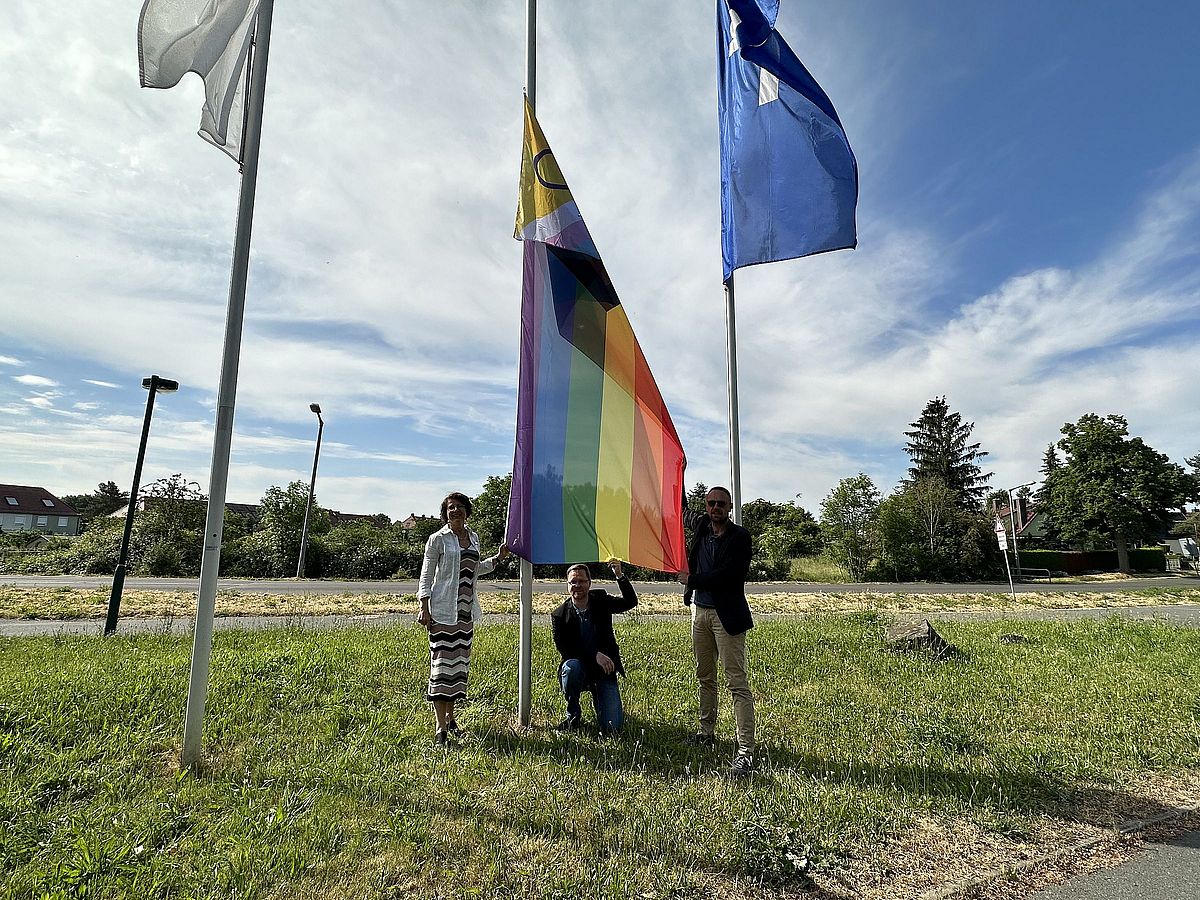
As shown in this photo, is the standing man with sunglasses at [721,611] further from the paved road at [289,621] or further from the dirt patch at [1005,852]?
Answer: the paved road at [289,621]

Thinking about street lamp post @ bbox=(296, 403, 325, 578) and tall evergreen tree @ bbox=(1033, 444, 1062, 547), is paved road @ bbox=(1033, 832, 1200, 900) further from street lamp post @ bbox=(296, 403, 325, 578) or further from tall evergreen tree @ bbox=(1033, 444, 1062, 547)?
tall evergreen tree @ bbox=(1033, 444, 1062, 547)

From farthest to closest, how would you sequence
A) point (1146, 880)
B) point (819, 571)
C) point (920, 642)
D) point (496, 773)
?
point (819, 571)
point (920, 642)
point (496, 773)
point (1146, 880)

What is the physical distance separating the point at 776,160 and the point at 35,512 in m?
92.2

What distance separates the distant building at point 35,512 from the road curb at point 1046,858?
88.2 metres

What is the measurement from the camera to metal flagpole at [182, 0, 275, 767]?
468cm

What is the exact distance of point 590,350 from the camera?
19.0ft

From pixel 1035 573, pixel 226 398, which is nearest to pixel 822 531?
pixel 1035 573

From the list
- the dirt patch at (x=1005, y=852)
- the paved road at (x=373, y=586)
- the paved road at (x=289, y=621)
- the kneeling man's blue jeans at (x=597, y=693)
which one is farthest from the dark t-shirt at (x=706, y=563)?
the paved road at (x=373, y=586)

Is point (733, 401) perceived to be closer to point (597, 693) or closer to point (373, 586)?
point (597, 693)

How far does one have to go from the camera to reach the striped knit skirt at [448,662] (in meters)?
5.40

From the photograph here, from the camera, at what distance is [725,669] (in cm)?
520

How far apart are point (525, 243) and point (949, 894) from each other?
5609 millimetres

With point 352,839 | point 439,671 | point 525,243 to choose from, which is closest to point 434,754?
point 439,671

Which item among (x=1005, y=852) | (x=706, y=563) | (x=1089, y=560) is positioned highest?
(x=1089, y=560)
